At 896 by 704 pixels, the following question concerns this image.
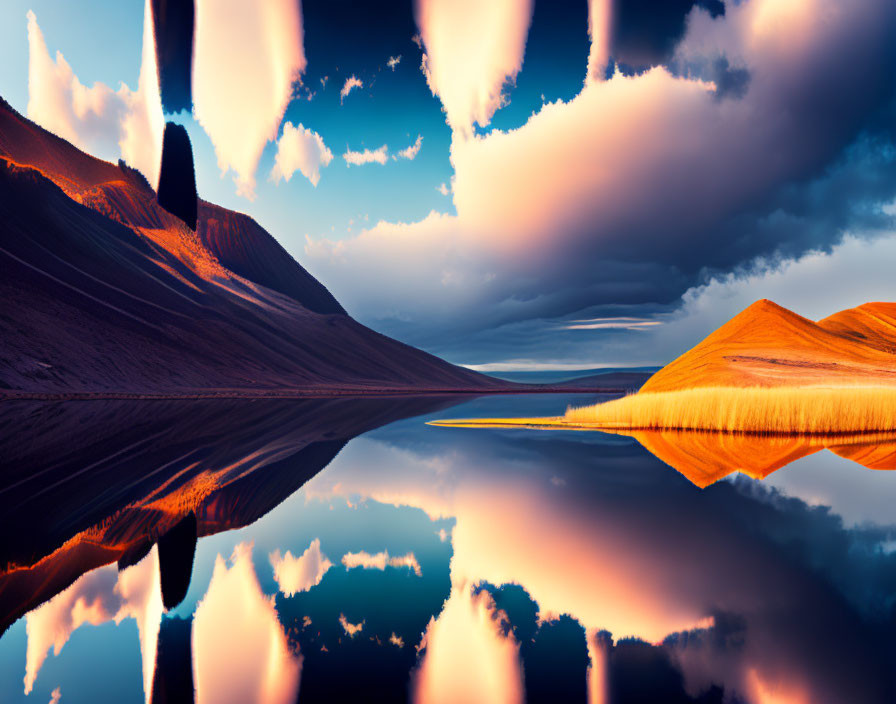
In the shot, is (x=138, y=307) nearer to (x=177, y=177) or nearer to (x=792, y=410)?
(x=177, y=177)

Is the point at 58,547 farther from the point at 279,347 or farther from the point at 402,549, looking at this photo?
the point at 279,347

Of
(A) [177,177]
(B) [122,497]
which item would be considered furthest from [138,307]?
(B) [122,497]

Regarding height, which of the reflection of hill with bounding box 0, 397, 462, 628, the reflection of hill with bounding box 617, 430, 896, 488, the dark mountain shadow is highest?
the dark mountain shadow

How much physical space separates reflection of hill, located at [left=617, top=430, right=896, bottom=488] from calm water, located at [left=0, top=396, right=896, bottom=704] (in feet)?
5.00

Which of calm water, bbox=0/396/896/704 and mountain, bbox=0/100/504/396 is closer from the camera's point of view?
calm water, bbox=0/396/896/704

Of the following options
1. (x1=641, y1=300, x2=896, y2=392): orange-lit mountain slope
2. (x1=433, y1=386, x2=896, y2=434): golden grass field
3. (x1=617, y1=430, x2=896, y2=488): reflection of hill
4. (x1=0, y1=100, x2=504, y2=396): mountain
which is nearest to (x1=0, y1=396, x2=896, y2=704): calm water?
(x1=617, y1=430, x2=896, y2=488): reflection of hill

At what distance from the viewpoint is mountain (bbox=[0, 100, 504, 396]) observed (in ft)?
260

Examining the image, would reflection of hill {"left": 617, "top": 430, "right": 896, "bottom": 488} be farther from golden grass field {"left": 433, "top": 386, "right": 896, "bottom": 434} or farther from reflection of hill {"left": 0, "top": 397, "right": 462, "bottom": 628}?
reflection of hill {"left": 0, "top": 397, "right": 462, "bottom": 628}

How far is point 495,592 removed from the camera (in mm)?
5703

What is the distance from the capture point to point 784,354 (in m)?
45.4

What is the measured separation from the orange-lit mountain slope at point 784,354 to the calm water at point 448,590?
30.7 metres

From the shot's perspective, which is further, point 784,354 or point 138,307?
point 138,307

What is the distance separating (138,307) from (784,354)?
11309cm

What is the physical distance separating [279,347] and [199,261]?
41.6 m
